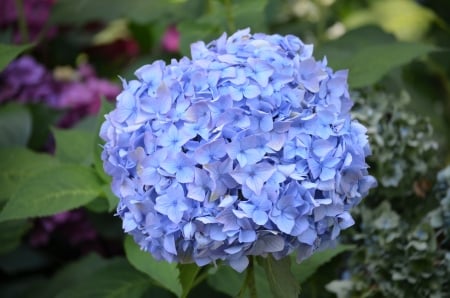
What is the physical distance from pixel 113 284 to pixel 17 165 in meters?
0.27

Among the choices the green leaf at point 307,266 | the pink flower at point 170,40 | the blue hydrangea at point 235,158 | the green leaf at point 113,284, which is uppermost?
the blue hydrangea at point 235,158

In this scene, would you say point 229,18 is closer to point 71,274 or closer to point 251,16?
point 251,16

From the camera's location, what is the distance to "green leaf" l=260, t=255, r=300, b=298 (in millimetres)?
1060

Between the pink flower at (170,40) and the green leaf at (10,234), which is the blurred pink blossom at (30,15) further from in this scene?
the green leaf at (10,234)

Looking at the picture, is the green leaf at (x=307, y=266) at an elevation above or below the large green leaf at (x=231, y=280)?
above

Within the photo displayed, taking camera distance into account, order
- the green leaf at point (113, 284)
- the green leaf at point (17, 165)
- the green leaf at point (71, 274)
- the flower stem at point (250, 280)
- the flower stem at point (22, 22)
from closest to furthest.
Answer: the flower stem at point (250, 280), the green leaf at point (113, 284), the green leaf at point (17, 165), the green leaf at point (71, 274), the flower stem at point (22, 22)

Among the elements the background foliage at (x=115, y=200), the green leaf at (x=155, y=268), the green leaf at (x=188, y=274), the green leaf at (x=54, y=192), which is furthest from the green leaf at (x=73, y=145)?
the green leaf at (x=188, y=274)

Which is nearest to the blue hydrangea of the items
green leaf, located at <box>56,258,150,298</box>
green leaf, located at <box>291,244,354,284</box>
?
green leaf, located at <box>291,244,354,284</box>

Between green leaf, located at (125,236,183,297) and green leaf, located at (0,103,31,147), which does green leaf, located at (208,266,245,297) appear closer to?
green leaf, located at (125,236,183,297)

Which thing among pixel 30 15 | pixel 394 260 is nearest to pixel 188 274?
pixel 394 260

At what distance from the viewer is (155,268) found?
122cm

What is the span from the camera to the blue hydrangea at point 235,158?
97 cm

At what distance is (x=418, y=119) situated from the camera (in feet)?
5.11

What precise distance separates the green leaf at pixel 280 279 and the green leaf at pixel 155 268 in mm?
126
